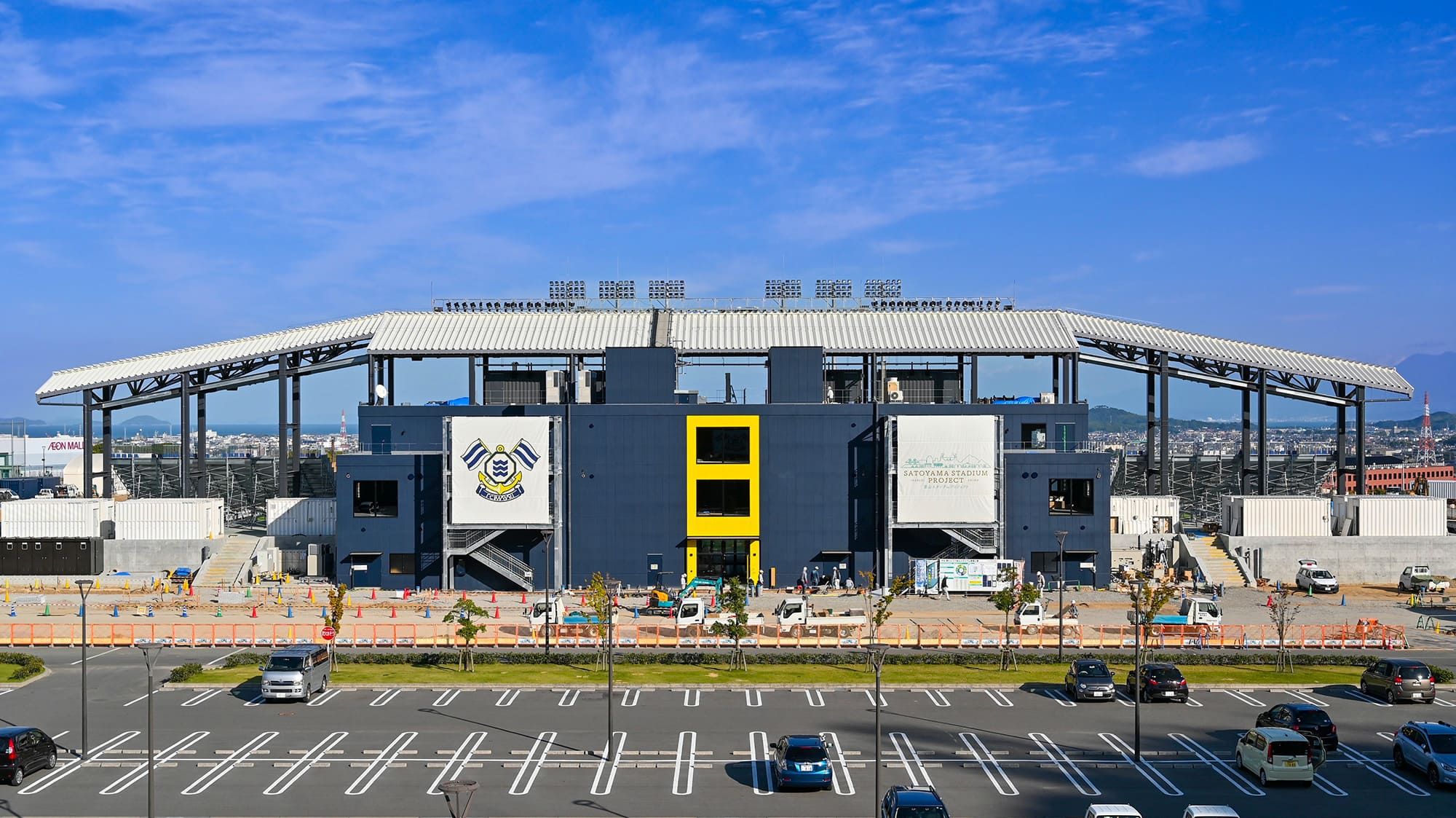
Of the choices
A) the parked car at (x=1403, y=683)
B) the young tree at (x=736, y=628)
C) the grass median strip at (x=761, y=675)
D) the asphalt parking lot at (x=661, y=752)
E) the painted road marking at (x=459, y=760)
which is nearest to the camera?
the asphalt parking lot at (x=661, y=752)

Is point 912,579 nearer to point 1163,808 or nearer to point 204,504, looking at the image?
point 1163,808

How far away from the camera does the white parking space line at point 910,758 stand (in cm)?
3784

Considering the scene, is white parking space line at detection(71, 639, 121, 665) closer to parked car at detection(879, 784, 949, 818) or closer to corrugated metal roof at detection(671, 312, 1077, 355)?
corrugated metal roof at detection(671, 312, 1077, 355)

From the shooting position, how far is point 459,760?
40.3 m

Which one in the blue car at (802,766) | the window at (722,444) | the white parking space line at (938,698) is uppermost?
the window at (722,444)

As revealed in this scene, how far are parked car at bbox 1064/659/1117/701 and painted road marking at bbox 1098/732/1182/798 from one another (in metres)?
4.97

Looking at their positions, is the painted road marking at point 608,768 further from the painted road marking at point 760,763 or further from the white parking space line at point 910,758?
the white parking space line at point 910,758

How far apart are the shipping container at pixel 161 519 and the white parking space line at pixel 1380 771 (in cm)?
7597

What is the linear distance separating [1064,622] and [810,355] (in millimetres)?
26241

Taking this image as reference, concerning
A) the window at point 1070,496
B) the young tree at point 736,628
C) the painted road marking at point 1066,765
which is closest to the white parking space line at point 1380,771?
the painted road marking at point 1066,765

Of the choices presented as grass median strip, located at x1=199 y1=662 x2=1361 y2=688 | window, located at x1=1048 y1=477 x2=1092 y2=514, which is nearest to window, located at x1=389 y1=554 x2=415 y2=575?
grass median strip, located at x1=199 y1=662 x2=1361 y2=688

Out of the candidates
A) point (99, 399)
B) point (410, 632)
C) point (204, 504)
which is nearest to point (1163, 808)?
point (410, 632)

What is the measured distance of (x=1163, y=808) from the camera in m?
35.2

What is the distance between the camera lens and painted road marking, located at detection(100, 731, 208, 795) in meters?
37.2
